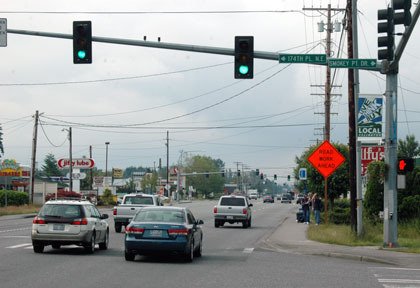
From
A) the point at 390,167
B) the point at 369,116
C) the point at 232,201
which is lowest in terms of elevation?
the point at 232,201

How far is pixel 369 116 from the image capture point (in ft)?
86.9

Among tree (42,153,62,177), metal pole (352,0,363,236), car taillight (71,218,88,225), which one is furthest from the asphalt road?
tree (42,153,62,177)

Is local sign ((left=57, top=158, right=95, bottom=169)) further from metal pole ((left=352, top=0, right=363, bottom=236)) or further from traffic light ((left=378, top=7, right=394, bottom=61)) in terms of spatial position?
traffic light ((left=378, top=7, right=394, bottom=61))

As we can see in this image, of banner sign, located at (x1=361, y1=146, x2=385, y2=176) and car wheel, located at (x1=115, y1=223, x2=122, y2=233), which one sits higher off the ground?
banner sign, located at (x1=361, y1=146, x2=385, y2=176)

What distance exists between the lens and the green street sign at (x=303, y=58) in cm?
2209

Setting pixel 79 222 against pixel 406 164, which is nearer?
pixel 79 222

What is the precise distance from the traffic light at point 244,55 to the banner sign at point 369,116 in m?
6.68

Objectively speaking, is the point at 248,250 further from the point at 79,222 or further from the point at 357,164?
the point at 79,222

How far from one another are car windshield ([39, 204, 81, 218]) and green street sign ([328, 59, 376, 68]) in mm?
8614

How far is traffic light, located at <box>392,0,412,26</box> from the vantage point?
738 inches

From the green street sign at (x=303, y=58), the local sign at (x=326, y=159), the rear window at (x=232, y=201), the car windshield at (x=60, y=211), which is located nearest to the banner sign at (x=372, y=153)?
the local sign at (x=326, y=159)

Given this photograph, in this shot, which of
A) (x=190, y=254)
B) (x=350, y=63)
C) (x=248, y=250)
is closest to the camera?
(x=190, y=254)

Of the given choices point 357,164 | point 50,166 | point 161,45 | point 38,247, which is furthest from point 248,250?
point 50,166

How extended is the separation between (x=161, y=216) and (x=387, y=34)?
792 centimetres
